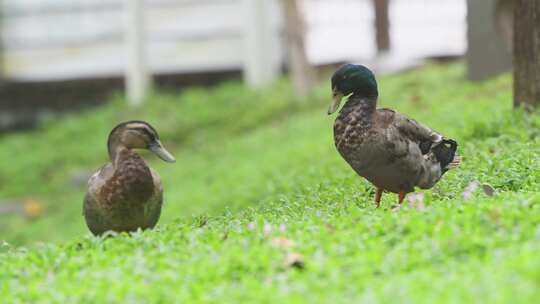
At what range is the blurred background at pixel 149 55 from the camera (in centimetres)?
A: 2055

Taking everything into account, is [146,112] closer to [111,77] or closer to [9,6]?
[111,77]

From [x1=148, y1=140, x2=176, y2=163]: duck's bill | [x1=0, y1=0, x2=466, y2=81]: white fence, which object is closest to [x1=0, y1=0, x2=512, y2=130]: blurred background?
[x1=0, y1=0, x2=466, y2=81]: white fence

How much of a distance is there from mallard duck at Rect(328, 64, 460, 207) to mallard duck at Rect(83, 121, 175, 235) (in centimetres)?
129

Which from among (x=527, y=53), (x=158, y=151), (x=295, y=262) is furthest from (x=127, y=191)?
(x=527, y=53)

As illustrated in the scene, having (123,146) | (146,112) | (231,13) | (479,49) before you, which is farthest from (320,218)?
(231,13)

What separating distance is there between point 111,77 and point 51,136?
2300 millimetres

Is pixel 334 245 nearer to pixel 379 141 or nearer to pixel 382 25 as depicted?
pixel 379 141

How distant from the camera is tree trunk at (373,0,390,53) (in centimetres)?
2481

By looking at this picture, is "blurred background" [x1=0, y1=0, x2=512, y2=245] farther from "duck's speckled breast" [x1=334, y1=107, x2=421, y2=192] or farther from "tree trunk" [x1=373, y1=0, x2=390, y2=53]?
"duck's speckled breast" [x1=334, y1=107, x2=421, y2=192]

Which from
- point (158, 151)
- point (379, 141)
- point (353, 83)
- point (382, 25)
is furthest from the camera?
point (382, 25)

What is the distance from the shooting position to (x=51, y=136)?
21750 mm

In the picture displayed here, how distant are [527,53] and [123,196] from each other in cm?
525

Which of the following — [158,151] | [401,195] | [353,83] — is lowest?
[401,195]

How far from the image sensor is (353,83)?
23.5ft
